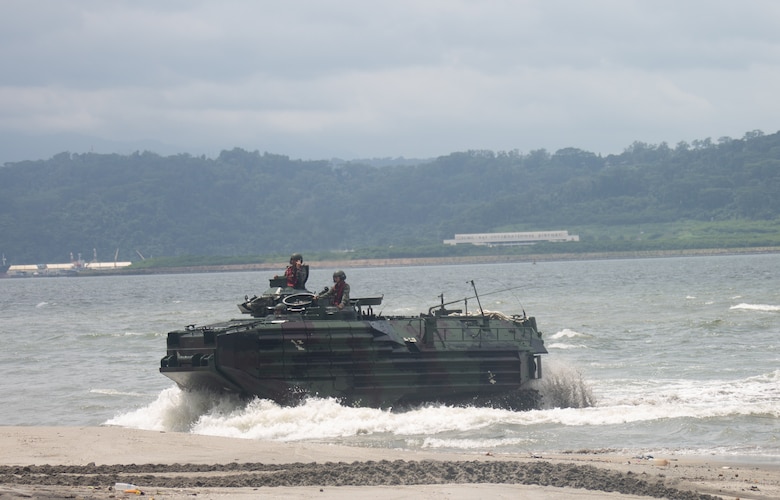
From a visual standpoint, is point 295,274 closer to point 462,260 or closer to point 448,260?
point 462,260

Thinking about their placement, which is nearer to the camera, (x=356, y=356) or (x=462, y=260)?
(x=356, y=356)

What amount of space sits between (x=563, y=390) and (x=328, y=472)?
11.5 meters

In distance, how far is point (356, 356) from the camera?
25.1 m

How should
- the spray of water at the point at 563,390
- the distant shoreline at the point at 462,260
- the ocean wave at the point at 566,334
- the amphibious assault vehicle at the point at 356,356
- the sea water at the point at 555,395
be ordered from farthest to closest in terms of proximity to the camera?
the distant shoreline at the point at 462,260, the ocean wave at the point at 566,334, the spray of water at the point at 563,390, the amphibious assault vehicle at the point at 356,356, the sea water at the point at 555,395

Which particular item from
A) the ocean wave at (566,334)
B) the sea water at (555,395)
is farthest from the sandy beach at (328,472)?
the ocean wave at (566,334)

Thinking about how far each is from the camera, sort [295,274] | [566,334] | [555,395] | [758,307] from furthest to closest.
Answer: [758,307]
[566,334]
[555,395]
[295,274]

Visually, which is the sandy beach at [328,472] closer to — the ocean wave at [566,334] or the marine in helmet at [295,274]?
the marine in helmet at [295,274]

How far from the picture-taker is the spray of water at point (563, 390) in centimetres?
2744

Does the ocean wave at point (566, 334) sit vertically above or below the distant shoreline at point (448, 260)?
above

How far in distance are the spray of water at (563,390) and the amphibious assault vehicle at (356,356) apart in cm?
47

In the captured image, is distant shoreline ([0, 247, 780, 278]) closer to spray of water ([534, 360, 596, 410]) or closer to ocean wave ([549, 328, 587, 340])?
ocean wave ([549, 328, 587, 340])

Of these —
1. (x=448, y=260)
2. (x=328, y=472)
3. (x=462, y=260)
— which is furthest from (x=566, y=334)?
(x=448, y=260)

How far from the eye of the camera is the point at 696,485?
53.3ft

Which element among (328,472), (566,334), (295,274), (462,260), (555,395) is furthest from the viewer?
(462,260)
